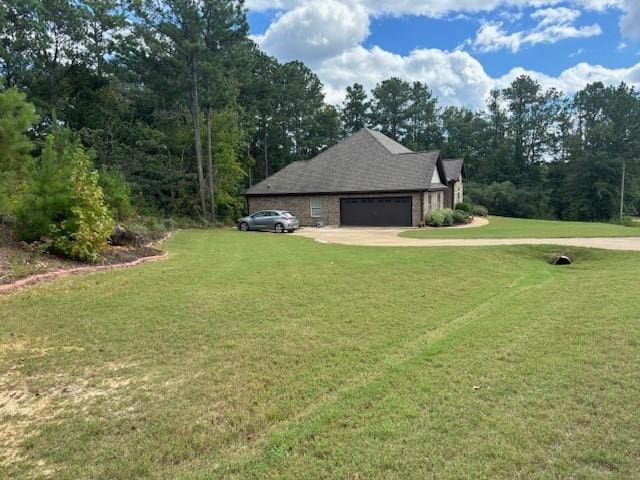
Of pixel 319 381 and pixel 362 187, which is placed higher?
pixel 362 187

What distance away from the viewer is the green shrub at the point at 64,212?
11008 millimetres

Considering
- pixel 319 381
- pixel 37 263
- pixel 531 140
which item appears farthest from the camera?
pixel 531 140

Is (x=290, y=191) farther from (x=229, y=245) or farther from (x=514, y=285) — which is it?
(x=514, y=285)

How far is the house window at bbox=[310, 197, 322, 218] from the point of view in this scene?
1216 inches

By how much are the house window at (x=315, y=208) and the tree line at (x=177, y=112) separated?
6.51 m

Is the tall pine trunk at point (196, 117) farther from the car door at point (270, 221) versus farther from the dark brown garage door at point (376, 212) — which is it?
the dark brown garage door at point (376, 212)

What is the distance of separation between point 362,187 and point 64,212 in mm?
20254

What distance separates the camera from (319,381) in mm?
4387

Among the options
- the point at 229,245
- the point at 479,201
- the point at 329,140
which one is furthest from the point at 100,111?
the point at 479,201

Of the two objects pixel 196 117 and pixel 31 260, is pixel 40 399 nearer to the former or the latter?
pixel 31 260

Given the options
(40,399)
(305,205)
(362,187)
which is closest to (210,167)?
(305,205)

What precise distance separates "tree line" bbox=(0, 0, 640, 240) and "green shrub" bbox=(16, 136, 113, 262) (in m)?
0.60

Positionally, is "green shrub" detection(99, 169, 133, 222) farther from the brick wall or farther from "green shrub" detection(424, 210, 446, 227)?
"green shrub" detection(424, 210, 446, 227)

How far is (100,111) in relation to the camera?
30.8 m
